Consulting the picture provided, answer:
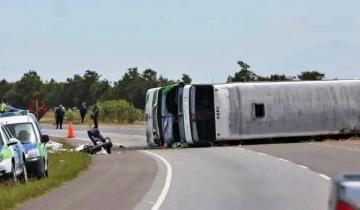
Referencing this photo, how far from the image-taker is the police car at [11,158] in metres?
16.1

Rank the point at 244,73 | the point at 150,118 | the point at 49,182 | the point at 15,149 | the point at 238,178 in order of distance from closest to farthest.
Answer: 1. the point at 49,182
2. the point at 15,149
3. the point at 238,178
4. the point at 150,118
5. the point at 244,73

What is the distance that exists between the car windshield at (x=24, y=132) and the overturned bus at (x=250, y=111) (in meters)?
12.7

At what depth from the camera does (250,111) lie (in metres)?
32.6

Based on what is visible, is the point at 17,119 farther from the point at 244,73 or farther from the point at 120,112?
the point at 244,73

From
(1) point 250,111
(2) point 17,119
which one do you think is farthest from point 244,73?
(2) point 17,119

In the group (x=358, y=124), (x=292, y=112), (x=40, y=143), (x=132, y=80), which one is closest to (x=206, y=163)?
(x=40, y=143)

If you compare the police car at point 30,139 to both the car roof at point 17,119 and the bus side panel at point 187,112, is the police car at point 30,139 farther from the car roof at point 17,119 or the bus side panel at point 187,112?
the bus side panel at point 187,112

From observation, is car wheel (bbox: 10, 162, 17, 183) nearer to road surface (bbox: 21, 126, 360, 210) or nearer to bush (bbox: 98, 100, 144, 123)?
road surface (bbox: 21, 126, 360, 210)

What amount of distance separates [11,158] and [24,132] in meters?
2.95

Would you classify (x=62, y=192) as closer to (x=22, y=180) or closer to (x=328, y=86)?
(x=22, y=180)

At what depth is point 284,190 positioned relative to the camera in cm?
1476

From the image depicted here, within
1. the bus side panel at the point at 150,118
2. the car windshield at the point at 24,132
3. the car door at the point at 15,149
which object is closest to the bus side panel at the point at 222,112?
the bus side panel at the point at 150,118

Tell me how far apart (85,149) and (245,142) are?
325 inches

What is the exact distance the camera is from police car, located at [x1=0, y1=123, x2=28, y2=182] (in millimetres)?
16094
